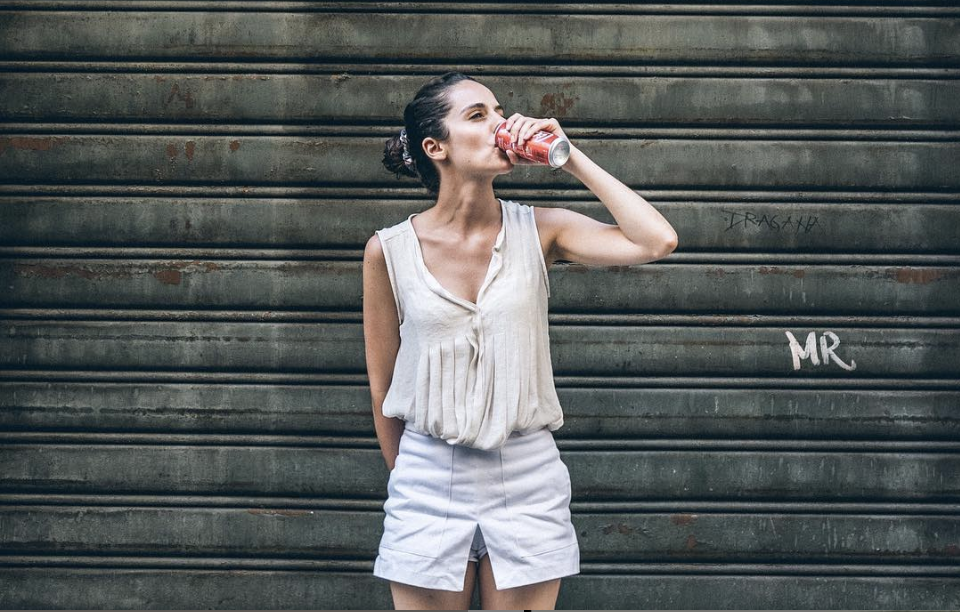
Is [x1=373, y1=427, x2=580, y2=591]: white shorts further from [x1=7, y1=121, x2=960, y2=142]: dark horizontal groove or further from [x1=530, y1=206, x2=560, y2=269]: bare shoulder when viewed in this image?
[x1=7, y1=121, x2=960, y2=142]: dark horizontal groove

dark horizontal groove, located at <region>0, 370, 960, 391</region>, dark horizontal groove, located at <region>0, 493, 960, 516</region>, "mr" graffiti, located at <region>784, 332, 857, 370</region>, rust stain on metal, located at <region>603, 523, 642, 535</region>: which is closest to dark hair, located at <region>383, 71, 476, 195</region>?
dark horizontal groove, located at <region>0, 370, 960, 391</region>

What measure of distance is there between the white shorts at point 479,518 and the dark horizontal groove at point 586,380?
1.81 m

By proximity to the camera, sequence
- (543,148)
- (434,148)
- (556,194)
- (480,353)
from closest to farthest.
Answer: (543,148) < (480,353) < (434,148) < (556,194)

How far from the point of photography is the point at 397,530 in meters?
2.49

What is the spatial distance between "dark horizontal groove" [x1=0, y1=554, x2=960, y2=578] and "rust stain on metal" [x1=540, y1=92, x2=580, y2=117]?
216 cm

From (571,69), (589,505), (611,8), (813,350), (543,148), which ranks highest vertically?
(611,8)

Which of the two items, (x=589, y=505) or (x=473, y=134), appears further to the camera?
(x=589, y=505)

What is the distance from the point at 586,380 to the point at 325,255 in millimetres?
1384

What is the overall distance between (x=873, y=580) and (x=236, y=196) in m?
3.57

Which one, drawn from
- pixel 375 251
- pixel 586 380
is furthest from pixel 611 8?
pixel 375 251

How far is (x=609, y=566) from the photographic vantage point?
4.28 meters

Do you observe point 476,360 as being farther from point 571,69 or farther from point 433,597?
point 571,69

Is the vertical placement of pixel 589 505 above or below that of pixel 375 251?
below

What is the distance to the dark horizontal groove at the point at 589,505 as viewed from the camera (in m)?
4.29
